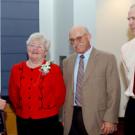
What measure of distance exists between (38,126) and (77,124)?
341mm

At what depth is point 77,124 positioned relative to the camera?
2.85 meters

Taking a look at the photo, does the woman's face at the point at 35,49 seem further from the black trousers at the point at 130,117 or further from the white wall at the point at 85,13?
the white wall at the point at 85,13

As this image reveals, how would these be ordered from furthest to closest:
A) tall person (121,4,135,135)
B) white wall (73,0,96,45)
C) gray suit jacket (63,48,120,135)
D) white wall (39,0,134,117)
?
white wall (39,0,134,117) → white wall (73,0,96,45) → gray suit jacket (63,48,120,135) → tall person (121,4,135,135)

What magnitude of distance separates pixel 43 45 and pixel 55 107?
556 mm

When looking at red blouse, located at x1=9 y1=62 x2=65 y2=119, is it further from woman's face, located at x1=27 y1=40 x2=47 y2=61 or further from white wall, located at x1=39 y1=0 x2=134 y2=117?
white wall, located at x1=39 y1=0 x2=134 y2=117

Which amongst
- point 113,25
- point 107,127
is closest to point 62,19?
point 113,25

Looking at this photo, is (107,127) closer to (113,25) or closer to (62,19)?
(113,25)

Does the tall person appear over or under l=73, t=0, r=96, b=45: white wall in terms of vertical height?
under

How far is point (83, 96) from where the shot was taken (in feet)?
9.16

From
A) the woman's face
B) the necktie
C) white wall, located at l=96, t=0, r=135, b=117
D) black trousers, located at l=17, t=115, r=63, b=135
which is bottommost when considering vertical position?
black trousers, located at l=17, t=115, r=63, b=135

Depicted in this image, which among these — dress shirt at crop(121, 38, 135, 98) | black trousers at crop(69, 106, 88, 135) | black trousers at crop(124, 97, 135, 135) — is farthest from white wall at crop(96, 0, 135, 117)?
black trousers at crop(124, 97, 135, 135)

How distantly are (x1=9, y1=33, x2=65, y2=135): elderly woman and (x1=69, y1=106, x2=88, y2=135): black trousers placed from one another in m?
0.16

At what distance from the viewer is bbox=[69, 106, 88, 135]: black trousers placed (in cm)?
282

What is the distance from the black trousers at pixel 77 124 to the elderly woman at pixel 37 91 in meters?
0.16
